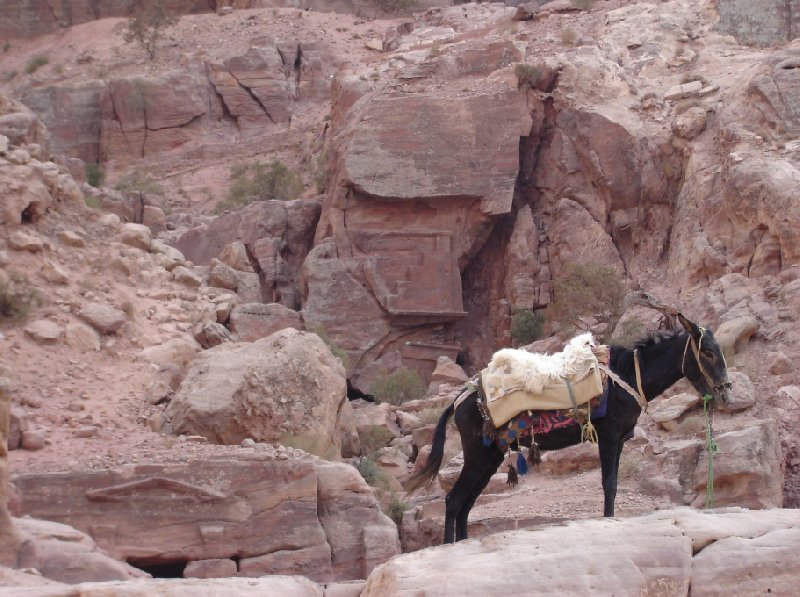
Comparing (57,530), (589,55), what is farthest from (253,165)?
(57,530)

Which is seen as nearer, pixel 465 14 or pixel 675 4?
pixel 675 4

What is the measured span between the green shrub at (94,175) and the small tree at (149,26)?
22.9ft

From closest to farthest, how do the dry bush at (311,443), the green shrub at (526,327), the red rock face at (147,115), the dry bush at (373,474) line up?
the dry bush at (311,443) < the dry bush at (373,474) < the green shrub at (526,327) < the red rock face at (147,115)

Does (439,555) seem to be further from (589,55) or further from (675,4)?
(675,4)

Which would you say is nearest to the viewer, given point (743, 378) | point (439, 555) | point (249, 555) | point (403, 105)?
point (439, 555)

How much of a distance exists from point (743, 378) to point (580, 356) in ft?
18.4

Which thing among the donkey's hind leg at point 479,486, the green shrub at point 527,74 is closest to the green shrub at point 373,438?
the donkey's hind leg at point 479,486

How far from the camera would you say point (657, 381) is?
9469 mm

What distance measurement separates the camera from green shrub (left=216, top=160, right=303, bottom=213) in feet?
109

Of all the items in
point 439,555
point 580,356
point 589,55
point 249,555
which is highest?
point 589,55

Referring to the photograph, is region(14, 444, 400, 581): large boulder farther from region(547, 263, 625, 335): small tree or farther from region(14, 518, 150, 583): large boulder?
region(547, 263, 625, 335): small tree

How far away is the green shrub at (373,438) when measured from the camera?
17.1 metres

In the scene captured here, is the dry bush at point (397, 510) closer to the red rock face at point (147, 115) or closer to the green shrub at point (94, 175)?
the green shrub at point (94, 175)

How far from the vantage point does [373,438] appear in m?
17.5
